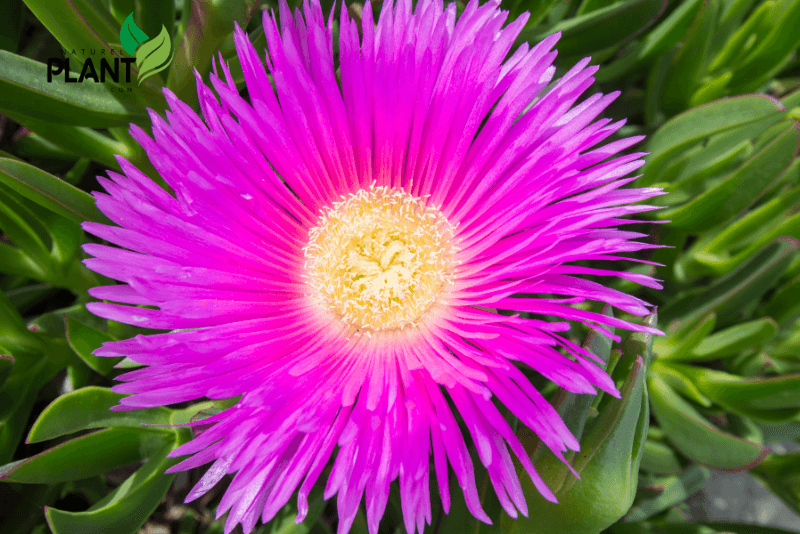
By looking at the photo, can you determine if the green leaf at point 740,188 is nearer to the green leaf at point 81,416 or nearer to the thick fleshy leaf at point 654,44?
the thick fleshy leaf at point 654,44

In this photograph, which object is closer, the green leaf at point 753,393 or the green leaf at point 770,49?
the green leaf at point 753,393

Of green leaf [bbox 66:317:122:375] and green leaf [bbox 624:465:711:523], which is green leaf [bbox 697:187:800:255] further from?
green leaf [bbox 66:317:122:375]

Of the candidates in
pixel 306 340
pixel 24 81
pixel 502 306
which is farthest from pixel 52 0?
pixel 502 306

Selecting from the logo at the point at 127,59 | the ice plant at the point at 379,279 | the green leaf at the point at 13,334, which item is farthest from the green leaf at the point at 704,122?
the green leaf at the point at 13,334

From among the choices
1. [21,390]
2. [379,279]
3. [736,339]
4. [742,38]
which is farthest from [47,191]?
[742,38]

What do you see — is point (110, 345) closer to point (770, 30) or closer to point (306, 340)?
point (306, 340)

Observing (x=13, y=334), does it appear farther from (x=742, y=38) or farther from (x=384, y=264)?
(x=742, y=38)
